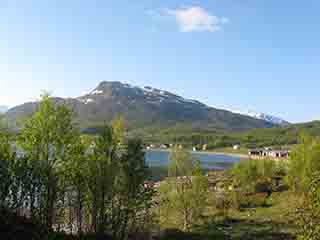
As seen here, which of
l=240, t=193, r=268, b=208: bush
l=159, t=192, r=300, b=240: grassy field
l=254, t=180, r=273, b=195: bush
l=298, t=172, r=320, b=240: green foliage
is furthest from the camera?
l=254, t=180, r=273, b=195: bush

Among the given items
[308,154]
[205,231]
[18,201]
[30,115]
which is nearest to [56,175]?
[18,201]

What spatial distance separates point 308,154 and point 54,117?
131 feet

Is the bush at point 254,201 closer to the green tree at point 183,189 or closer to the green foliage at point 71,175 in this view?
the green tree at point 183,189

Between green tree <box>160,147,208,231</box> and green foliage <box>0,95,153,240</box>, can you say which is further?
green tree <box>160,147,208,231</box>

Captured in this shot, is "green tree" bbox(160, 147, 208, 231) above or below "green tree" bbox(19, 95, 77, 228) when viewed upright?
below

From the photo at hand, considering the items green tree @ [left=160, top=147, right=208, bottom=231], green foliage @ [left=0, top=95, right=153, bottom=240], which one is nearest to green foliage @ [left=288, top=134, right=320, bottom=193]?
green tree @ [left=160, top=147, right=208, bottom=231]

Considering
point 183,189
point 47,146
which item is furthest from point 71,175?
point 183,189

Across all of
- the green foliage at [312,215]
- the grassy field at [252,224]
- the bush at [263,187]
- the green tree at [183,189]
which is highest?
the green foliage at [312,215]

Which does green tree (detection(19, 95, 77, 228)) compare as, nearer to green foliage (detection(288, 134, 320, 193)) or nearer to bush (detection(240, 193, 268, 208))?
green foliage (detection(288, 134, 320, 193))

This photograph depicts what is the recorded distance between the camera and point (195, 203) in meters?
43.8

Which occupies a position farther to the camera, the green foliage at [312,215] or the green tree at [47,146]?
the green tree at [47,146]

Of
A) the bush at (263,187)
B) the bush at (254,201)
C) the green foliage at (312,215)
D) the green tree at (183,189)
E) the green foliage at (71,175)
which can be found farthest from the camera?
the bush at (263,187)

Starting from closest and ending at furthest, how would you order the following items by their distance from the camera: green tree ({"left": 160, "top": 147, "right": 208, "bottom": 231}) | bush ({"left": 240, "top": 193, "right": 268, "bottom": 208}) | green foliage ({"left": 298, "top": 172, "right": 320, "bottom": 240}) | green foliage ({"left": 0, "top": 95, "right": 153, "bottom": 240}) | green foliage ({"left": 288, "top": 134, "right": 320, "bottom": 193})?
green foliage ({"left": 298, "top": 172, "right": 320, "bottom": 240})
green foliage ({"left": 0, "top": 95, "right": 153, "bottom": 240})
green tree ({"left": 160, "top": 147, "right": 208, "bottom": 231})
green foliage ({"left": 288, "top": 134, "right": 320, "bottom": 193})
bush ({"left": 240, "top": 193, "right": 268, "bottom": 208})

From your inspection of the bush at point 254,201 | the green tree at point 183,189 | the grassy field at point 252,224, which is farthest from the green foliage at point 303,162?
the green tree at point 183,189
